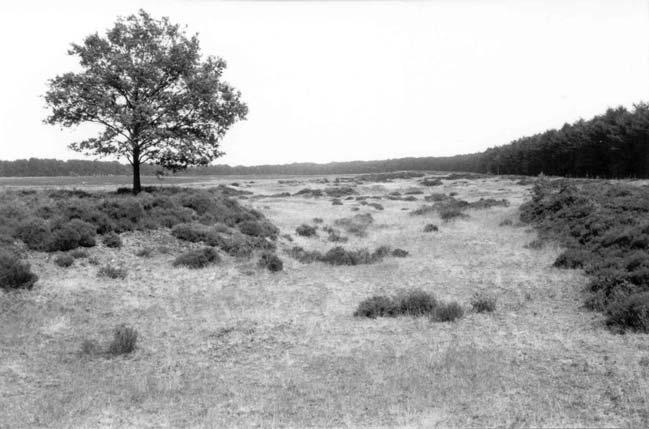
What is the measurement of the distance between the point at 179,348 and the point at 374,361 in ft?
13.0

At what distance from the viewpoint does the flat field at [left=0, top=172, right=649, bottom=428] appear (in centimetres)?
665

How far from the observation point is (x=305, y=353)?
9227mm

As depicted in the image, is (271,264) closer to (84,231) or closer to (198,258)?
(198,258)

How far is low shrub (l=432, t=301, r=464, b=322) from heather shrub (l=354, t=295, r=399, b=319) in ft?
3.31

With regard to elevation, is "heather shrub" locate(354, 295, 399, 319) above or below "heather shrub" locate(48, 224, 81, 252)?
below

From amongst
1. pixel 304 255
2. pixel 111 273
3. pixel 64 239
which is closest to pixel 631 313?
pixel 304 255

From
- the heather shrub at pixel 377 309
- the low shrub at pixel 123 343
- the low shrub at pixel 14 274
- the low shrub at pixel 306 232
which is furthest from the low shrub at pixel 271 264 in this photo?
the low shrub at pixel 306 232

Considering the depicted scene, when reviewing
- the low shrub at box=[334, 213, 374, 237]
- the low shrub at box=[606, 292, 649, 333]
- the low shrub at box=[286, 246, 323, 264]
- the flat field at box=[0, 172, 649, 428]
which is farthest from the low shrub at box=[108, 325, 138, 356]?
the low shrub at box=[334, 213, 374, 237]

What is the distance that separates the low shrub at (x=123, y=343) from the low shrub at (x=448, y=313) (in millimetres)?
6518

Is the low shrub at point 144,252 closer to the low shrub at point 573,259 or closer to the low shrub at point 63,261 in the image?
the low shrub at point 63,261

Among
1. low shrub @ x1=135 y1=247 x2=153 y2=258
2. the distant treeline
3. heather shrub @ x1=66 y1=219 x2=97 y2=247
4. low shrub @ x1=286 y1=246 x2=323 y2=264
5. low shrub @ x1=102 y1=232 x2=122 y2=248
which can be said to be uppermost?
the distant treeline

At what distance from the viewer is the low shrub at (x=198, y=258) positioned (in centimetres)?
1627

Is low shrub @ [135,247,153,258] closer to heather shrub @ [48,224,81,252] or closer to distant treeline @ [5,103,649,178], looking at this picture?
heather shrub @ [48,224,81,252]

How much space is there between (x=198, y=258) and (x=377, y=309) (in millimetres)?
7607
